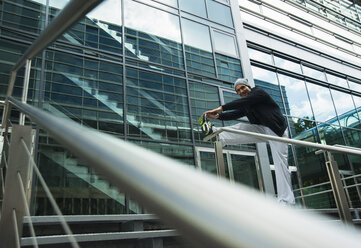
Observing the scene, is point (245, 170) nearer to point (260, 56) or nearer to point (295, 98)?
point (295, 98)

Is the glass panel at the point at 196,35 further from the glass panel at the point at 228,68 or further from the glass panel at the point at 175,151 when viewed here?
the glass panel at the point at 175,151

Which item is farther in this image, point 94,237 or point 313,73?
point 313,73

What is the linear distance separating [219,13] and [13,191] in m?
8.45

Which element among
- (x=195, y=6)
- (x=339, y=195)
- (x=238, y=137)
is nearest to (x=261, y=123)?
(x=238, y=137)

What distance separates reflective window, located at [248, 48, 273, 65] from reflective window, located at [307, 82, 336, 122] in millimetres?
2055

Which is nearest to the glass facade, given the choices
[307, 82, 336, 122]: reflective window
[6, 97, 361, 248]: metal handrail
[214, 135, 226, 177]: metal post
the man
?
[307, 82, 336, 122]: reflective window

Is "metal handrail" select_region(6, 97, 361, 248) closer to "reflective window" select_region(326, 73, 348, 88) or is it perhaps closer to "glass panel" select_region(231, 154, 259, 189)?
"glass panel" select_region(231, 154, 259, 189)

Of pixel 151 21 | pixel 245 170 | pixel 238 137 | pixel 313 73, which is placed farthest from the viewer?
pixel 313 73

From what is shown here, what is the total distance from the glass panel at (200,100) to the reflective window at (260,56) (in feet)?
10.1

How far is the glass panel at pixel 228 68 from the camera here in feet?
25.7

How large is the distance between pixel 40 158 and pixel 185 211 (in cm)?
474

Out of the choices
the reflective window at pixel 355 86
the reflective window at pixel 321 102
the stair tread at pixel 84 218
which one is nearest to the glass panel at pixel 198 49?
the reflective window at pixel 321 102

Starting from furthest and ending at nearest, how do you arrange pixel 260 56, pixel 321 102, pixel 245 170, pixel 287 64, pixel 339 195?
pixel 321 102
pixel 287 64
pixel 260 56
pixel 245 170
pixel 339 195

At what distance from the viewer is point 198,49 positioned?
768 centimetres
